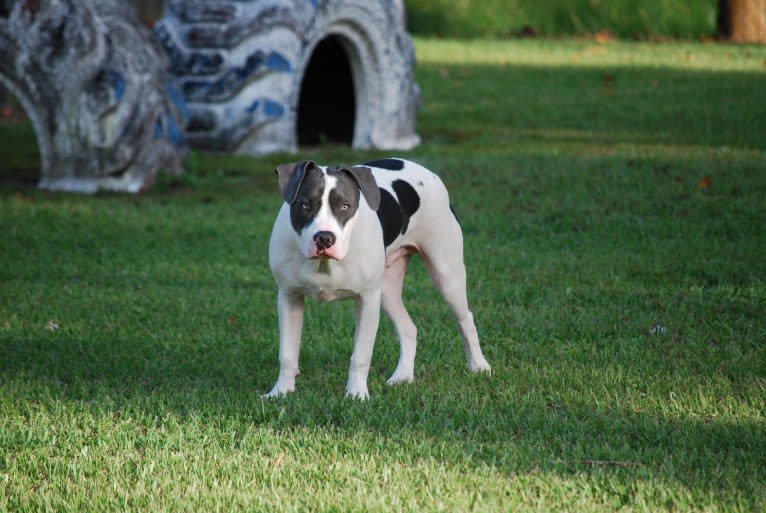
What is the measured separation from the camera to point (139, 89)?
34.8ft

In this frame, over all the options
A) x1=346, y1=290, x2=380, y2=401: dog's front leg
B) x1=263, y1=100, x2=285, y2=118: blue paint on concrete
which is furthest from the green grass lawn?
x1=263, y1=100, x2=285, y2=118: blue paint on concrete

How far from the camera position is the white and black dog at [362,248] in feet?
15.9

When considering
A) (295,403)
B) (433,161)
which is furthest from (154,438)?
(433,161)

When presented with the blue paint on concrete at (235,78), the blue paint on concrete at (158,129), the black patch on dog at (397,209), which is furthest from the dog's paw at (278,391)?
the blue paint on concrete at (235,78)

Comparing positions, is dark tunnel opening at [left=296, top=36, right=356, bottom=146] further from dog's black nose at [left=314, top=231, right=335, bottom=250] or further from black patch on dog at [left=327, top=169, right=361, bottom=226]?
dog's black nose at [left=314, top=231, right=335, bottom=250]

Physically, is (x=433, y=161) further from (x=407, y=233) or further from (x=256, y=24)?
(x=407, y=233)

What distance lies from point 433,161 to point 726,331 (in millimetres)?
5825

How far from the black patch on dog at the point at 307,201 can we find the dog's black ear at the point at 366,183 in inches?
6.4

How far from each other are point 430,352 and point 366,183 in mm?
1577

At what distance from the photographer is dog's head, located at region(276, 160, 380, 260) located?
4719 mm

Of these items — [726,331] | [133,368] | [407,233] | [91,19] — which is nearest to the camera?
[407,233]

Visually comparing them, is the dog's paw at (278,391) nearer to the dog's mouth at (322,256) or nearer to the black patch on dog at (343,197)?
the dog's mouth at (322,256)

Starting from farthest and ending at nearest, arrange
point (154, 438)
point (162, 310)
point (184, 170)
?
point (184, 170)
point (162, 310)
point (154, 438)

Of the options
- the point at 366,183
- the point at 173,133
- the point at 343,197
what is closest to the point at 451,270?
the point at 366,183
